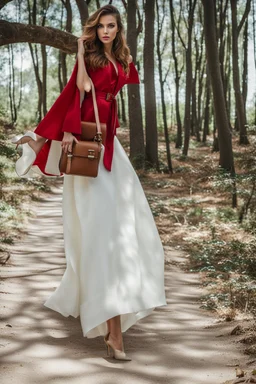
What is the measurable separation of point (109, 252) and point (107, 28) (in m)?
1.59

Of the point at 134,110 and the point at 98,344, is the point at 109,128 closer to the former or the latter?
the point at 98,344

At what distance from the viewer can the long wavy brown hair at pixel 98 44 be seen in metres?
3.84

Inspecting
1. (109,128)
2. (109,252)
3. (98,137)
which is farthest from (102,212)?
(109,128)

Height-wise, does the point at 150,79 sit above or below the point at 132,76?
above

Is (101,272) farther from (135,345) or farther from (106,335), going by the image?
(135,345)

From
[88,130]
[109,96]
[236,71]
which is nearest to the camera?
[88,130]

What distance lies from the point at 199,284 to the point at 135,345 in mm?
2477

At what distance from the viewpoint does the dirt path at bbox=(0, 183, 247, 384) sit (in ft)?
10.3

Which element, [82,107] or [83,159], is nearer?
[83,159]

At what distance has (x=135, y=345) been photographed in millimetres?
3994

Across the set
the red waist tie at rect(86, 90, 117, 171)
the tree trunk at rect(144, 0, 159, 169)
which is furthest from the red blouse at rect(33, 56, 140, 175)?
the tree trunk at rect(144, 0, 159, 169)

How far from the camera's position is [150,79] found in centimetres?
1669

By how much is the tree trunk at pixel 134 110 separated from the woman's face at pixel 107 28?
1241 cm

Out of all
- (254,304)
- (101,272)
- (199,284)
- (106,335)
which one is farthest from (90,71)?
(199,284)
